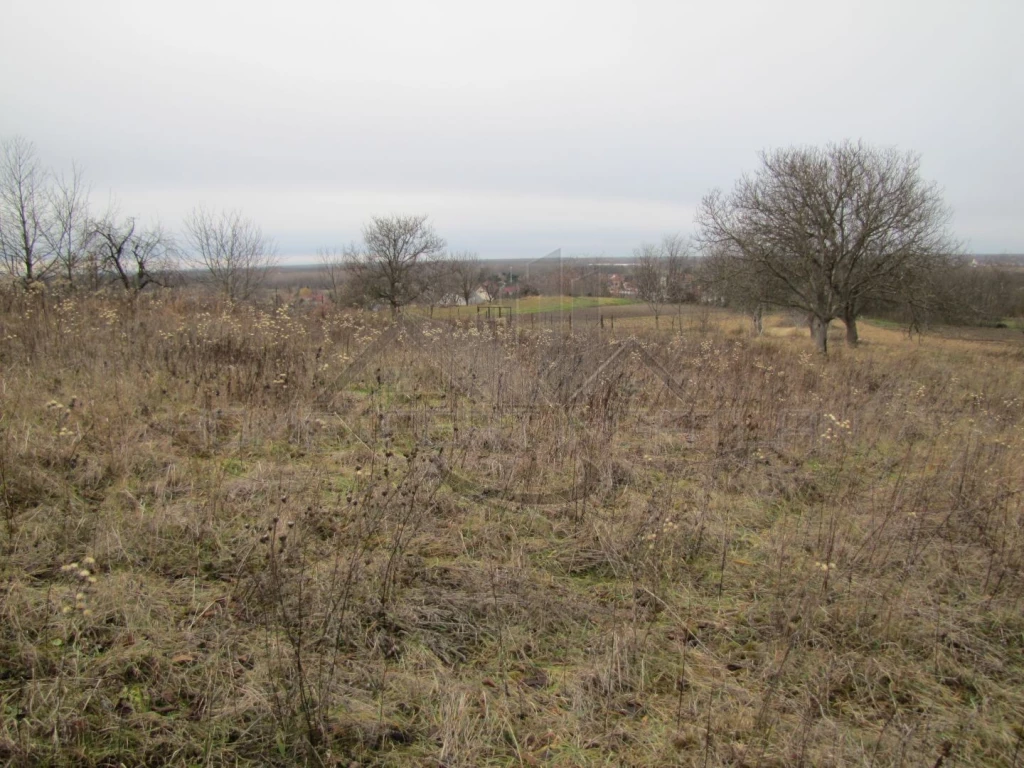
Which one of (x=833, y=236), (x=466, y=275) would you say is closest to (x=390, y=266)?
(x=466, y=275)

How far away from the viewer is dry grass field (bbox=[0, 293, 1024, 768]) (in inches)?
74.5

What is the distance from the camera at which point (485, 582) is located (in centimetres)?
277

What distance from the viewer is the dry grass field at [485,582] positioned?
74.5 inches

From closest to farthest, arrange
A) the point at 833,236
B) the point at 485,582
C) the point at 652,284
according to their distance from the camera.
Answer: the point at 485,582, the point at 833,236, the point at 652,284

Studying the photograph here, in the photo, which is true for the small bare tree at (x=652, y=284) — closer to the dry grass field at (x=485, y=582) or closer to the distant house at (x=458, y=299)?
the distant house at (x=458, y=299)

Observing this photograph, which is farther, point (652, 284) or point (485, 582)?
point (652, 284)

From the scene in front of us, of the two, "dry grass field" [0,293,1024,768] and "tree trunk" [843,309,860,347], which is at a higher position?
"tree trunk" [843,309,860,347]

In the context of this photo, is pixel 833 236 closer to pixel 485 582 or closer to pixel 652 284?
pixel 652 284

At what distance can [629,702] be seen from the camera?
2.08 metres

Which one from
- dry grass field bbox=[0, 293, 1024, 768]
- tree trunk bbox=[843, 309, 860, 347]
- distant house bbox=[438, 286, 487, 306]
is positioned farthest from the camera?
tree trunk bbox=[843, 309, 860, 347]

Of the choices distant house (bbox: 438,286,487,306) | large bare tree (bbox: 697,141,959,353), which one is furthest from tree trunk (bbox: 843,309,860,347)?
distant house (bbox: 438,286,487,306)

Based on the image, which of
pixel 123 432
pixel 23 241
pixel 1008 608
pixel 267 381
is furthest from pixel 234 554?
pixel 23 241

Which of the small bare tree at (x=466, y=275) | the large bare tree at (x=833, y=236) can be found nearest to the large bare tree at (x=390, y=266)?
the small bare tree at (x=466, y=275)

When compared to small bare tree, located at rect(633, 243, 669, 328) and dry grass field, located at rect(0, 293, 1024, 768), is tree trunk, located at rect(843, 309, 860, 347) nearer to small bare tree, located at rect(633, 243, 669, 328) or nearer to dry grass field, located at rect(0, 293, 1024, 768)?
small bare tree, located at rect(633, 243, 669, 328)
